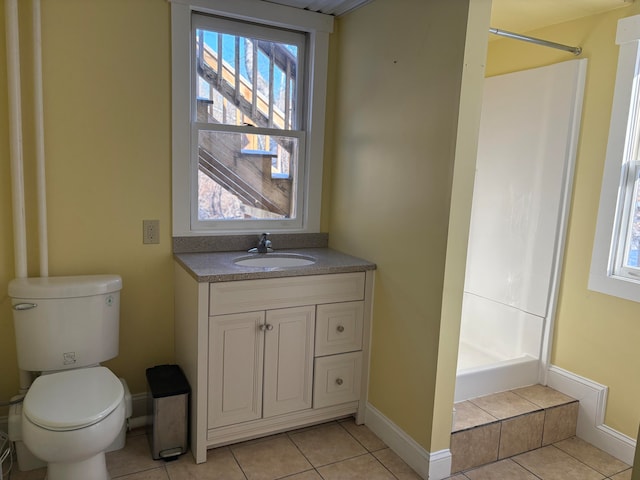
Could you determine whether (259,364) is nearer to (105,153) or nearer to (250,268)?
(250,268)

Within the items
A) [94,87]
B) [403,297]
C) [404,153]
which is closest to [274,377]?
[403,297]

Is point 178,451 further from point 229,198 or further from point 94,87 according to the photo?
point 94,87

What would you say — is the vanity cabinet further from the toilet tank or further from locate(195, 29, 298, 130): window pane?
locate(195, 29, 298, 130): window pane

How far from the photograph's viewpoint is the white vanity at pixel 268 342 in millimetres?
2074

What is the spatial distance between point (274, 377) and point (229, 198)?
991mm

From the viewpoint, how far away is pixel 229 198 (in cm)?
262

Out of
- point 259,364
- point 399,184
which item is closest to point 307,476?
point 259,364

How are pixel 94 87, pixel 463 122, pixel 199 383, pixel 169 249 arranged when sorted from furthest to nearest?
pixel 169 249, pixel 94 87, pixel 199 383, pixel 463 122

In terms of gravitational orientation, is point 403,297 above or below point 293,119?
below

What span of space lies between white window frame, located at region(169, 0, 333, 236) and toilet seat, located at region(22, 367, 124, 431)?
82cm

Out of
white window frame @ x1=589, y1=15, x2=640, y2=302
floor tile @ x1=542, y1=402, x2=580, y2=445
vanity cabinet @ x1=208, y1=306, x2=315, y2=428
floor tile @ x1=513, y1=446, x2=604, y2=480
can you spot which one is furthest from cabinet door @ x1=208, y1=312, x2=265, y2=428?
white window frame @ x1=589, y1=15, x2=640, y2=302

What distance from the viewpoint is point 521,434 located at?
89.6 inches

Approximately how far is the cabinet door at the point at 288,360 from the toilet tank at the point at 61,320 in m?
0.74

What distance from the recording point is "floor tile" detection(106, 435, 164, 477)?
6.74 feet
